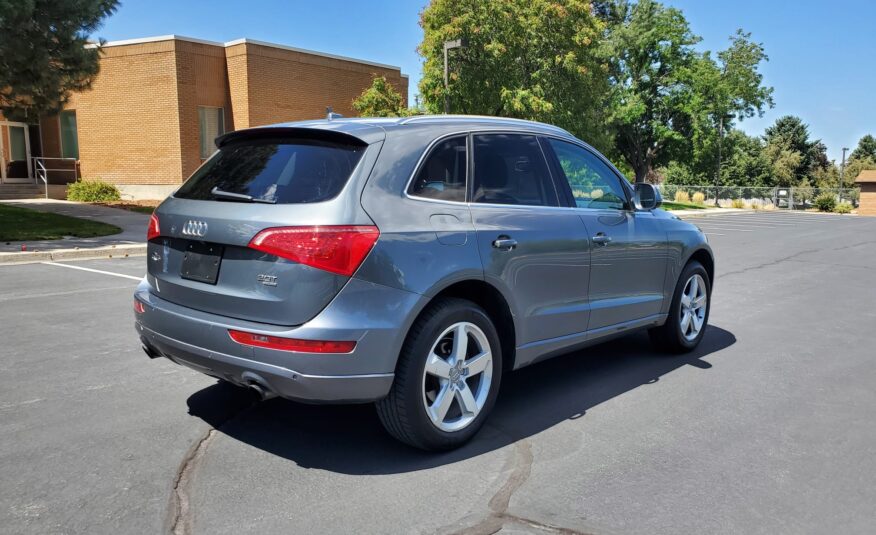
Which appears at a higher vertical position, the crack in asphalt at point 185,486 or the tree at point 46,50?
the tree at point 46,50

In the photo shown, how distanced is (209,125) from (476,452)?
2432 cm

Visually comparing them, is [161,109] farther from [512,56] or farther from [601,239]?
[601,239]

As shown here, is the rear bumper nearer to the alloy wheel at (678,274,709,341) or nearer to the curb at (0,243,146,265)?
the alloy wheel at (678,274,709,341)

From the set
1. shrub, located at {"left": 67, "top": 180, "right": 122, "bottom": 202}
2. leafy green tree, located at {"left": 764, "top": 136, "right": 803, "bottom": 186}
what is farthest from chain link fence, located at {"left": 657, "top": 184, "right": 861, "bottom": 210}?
shrub, located at {"left": 67, "top": 180, "right": 122, "bottom": 202}

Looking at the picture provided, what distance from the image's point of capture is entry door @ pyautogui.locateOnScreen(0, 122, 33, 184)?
2589 cm

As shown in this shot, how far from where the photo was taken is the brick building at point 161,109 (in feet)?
79.0

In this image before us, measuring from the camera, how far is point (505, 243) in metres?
4.04

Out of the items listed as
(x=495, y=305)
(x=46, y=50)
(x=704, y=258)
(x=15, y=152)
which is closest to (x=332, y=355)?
(x=495, y=305)

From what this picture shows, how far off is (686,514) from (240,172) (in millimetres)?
2991

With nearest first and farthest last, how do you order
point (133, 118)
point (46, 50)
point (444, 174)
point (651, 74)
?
point (444, 174) → point (46, 50) → point (133, 118) → point (651, 74)

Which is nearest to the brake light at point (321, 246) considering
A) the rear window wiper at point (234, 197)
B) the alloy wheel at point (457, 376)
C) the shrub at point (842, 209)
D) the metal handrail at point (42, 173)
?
the rear window wiper at point (234, 197)

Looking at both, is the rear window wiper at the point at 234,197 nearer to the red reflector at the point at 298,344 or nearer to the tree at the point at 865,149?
the red reflector at the point at 298,344

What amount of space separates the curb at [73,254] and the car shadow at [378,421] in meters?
8.67

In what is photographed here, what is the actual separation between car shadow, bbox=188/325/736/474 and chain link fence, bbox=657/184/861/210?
5161 cm
